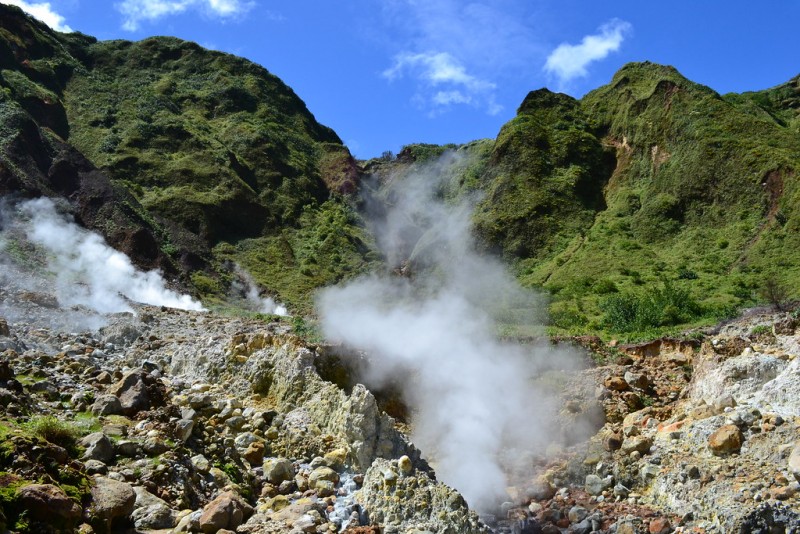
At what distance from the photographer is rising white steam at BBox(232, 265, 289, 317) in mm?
34562

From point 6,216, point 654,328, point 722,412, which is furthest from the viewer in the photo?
point 6,216

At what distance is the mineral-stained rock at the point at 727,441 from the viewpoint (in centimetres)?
927

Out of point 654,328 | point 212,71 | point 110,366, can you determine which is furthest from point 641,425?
point 212,71

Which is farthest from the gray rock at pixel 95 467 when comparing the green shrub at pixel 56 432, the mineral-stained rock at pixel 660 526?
the mineral-stained rock at pixel 660 526

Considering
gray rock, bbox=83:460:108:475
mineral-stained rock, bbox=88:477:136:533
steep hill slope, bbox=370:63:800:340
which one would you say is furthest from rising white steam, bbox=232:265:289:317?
mineral-stained rock, bbox=88:477:136:533

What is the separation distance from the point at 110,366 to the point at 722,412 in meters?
10.3

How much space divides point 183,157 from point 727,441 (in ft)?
151

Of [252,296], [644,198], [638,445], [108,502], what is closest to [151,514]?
[108,502]

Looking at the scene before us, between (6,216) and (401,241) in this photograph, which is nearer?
(6,216)

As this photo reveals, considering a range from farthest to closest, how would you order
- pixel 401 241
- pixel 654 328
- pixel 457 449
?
pixel 401 241
pixel 654 328
pixel 457 449

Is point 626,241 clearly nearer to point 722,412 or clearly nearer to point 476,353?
point 476,353

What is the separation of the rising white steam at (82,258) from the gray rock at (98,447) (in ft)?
66.2

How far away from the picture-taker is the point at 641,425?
1166cm

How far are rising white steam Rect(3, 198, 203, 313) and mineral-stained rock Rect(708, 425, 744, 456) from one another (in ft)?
74.0
